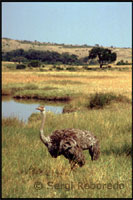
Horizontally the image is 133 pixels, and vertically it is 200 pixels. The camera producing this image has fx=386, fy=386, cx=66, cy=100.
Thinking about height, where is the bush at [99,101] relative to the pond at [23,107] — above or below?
above

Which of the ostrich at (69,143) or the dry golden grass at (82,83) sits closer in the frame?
the ostrich at (69,143)

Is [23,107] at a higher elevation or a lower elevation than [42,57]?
lower

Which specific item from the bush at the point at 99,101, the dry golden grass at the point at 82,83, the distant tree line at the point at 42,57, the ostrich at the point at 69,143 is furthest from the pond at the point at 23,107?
the distant tree line at the point at 42,57

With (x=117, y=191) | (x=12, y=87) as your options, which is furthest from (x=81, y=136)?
(x=12, y=87)

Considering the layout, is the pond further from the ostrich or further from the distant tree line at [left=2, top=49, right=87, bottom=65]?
the distant tree line at [left=2, top=49, right=87, bottom=65]

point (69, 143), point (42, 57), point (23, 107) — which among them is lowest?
point (23, 107)

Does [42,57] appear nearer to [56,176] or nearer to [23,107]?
[23,107]

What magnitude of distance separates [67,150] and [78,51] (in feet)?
521

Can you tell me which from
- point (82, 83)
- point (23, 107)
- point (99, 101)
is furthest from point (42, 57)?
point (99, 101)

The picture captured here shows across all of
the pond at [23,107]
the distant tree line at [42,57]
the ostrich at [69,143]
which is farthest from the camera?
the distant tree line at [42,57]

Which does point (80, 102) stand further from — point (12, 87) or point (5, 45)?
point (5, 45)

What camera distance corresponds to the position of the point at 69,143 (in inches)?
293

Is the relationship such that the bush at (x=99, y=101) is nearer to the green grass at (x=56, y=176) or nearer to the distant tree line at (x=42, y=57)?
the green grass at (x=56, y=176)

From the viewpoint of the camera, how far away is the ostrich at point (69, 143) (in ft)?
24.3
